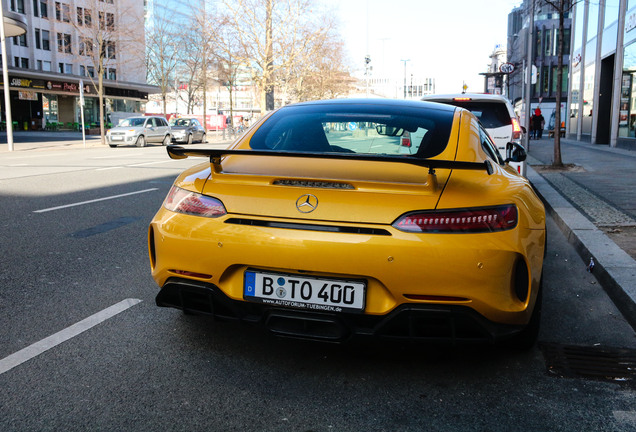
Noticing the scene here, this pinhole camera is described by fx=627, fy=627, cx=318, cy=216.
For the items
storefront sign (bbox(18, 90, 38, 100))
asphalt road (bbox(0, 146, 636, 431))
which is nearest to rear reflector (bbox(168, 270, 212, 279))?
asphalt road (bbox(0, 146, 636, 431))

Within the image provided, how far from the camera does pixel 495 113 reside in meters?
9.69

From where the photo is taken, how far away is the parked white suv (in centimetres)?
934

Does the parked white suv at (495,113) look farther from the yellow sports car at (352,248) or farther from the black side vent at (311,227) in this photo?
the black side vent at (311,227)

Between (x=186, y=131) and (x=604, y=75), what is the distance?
70.5ft

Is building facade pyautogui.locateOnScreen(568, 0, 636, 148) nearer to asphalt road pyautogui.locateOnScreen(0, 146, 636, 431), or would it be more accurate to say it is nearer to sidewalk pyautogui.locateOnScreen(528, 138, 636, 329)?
sidewalk pyautogui.locateOnScreen(528, 138, 636, 329)

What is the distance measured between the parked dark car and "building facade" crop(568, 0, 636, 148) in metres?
20.9

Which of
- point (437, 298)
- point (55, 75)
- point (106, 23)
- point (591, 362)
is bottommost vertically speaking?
point (591, 362)

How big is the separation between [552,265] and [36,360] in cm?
438

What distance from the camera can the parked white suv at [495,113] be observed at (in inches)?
→ 368

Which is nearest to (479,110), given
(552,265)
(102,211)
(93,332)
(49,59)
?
(552,265)

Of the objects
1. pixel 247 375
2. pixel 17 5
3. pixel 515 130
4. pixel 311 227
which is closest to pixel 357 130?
pixel 311 227

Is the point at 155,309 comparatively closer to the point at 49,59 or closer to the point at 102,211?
the point at 102,211

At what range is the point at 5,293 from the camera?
14.4 feet

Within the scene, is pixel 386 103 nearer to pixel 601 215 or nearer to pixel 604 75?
pixel 601 215
